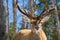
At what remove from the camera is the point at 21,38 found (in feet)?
31.3

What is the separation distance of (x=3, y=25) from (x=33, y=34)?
377 cm

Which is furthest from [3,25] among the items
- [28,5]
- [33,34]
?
[28,5]

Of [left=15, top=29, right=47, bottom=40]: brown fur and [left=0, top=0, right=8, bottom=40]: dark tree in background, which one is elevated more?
[left=0, top=0, right=8, bottom=40]: dark tree in background

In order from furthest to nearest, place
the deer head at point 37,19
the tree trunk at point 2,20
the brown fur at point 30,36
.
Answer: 1. the brown fur at point 30,36
2. the deer head at point 37,19
3. the tree trunk at point 2,20

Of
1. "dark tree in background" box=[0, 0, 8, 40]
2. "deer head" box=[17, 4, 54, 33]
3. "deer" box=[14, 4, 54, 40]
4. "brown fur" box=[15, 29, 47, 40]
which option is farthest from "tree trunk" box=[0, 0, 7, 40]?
"brown fur" box=[15, 29, 47, 40]

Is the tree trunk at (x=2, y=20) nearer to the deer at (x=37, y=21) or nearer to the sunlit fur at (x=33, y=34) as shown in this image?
the deer at (x=37, y=21)

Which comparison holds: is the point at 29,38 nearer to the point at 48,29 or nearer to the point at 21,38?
the point at 21,38

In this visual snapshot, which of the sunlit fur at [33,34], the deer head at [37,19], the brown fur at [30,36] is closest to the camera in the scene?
the deer head at [37,19]

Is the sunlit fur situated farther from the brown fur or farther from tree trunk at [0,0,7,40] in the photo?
tree trunk at [0,0,7,40]

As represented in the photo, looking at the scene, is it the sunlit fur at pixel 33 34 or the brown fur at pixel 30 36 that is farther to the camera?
the brown fur at pixel 30 36

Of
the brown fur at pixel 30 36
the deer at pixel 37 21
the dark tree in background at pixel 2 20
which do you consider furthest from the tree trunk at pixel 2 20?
the brown fur at pixel 30 36

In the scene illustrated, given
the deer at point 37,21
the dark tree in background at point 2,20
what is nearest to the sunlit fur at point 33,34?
the deer at point 37,21

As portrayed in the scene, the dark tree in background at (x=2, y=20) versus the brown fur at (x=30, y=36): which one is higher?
the dark tree in background at (x=2, y=20)

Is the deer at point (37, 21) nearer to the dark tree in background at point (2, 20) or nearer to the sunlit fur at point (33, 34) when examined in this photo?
the sunlit fur at point (33, 34)
